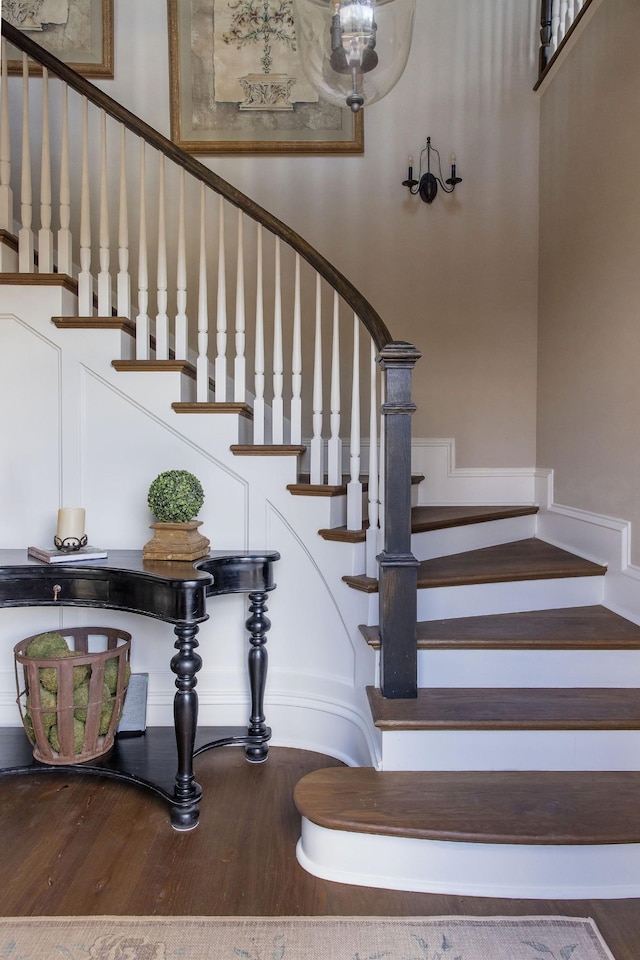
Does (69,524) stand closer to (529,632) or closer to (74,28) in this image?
(529,632)

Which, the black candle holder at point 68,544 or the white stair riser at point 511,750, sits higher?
the black candle holder at point 68,544

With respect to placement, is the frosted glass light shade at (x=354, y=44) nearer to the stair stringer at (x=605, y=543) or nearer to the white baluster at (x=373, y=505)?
the white baluster at (x=373, y=505)

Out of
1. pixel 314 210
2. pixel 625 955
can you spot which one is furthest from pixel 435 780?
pixel 314 210

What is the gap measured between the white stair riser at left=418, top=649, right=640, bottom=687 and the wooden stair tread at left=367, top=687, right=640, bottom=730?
3 centimetres

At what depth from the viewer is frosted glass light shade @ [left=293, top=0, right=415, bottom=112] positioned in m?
1.48

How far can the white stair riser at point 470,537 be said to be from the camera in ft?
9.30

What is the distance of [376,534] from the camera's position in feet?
7.87

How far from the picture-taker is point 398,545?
2092mm

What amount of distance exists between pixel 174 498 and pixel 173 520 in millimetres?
85

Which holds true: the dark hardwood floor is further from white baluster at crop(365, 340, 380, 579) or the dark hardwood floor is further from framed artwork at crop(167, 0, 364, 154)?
framed artwork at crop(167, 0, 364, 154)

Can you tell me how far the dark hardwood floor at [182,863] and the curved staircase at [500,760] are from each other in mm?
66

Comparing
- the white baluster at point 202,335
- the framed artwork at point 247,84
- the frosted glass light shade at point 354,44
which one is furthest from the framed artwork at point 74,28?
the frosted glass light shade at point 354,44

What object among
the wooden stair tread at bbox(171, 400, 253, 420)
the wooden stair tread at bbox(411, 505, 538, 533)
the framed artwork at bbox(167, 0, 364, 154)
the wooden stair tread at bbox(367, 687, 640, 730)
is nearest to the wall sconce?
the framed artwork at bbox(167, 0, 364, 154)

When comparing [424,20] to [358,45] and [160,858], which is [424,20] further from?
[160,858]
